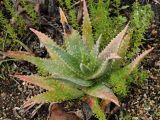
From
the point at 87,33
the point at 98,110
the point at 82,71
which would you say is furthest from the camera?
the point at 87,33

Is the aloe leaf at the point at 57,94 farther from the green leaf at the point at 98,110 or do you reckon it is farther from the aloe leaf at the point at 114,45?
the aloe leaf at the point at 114,45

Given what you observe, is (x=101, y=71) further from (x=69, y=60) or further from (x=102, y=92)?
(x=69, y=60)

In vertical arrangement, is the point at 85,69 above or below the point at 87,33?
below

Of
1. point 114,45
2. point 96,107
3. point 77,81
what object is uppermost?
point 114,45

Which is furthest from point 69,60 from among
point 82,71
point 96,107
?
point 96,107

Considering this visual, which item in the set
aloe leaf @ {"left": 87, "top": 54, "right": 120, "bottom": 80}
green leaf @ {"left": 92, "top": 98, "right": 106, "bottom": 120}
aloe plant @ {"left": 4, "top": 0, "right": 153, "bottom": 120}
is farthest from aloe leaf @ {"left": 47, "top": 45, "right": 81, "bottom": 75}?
green leaf @ {"left": 92, "top": 98, "right": 106, "bottom": 120}

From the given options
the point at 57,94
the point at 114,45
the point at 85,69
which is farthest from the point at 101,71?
the point at 57,94

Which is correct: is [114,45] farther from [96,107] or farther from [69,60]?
[96,107]

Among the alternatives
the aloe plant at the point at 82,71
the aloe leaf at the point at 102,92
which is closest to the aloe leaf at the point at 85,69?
the aloe plant at the point at 82,71

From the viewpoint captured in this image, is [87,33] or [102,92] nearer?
[102,92]

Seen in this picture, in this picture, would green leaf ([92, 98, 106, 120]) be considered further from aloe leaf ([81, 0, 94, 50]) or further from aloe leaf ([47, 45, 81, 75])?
aloe leaf ([81, 0, 94, 50])

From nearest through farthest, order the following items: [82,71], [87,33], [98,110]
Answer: [98,110], [82,71], [87,33]
